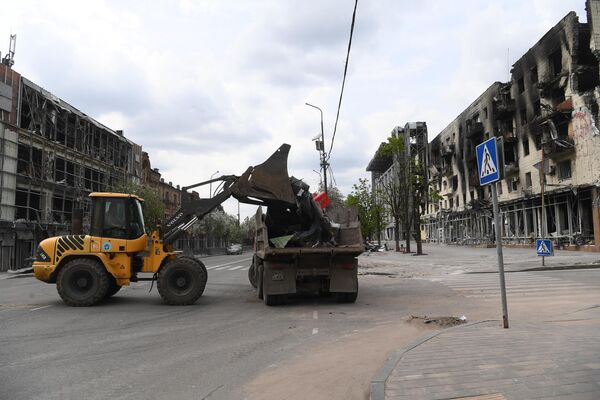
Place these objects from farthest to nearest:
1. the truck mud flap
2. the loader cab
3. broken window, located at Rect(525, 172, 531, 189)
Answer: broken window, located at Rect(525, 172, 531, 189), the loader cab, the truck mud flap

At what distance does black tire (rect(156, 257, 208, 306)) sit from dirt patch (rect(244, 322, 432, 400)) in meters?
5.02

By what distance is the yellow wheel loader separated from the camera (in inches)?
439

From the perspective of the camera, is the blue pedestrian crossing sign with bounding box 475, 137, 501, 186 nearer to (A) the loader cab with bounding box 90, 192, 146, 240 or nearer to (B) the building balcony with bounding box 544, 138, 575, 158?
(A) the loader cab with bounding box 90, 192, 146, 240

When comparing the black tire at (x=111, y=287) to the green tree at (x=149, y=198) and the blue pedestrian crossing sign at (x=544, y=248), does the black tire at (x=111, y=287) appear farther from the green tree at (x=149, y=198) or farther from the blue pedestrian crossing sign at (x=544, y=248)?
the green tree at (x=149, y=198)

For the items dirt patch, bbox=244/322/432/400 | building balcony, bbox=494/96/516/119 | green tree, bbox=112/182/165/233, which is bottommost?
dirt patch, bbox=244/322/432/400

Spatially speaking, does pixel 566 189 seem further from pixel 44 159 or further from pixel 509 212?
pixel 44 159

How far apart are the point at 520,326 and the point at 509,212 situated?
121 feet

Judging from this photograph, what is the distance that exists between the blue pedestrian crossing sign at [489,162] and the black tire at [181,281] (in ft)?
23.6

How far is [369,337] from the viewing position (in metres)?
7.46

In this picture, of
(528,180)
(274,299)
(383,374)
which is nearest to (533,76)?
(528,180)

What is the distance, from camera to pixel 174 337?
759 centimetres

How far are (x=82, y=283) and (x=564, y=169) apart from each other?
3227cm

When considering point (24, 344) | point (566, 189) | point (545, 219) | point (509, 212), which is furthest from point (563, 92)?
point (24, 344)

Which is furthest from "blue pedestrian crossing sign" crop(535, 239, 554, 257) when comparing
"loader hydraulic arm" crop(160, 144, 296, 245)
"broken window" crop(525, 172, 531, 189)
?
"broken window" crop(525, 172, 531, 189)
